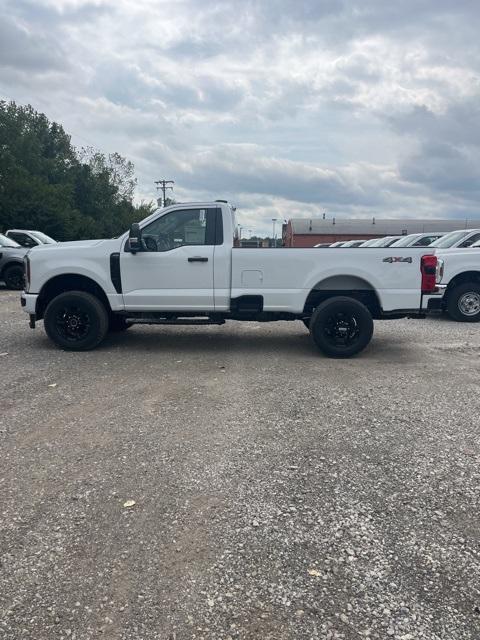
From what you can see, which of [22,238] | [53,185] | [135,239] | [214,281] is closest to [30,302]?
[135,239]

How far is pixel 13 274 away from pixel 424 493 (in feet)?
48.0

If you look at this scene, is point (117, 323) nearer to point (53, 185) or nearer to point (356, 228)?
point (53, 185)

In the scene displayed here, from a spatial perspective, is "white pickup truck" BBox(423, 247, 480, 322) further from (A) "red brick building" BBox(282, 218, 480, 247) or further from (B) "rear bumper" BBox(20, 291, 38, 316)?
(A) "red brick building" BBox(282, 218, 480, 247)

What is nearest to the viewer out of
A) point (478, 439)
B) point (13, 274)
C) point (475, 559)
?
point (475, 559)

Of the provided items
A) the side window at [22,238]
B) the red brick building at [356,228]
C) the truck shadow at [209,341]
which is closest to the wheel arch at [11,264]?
the side window at [22,238]

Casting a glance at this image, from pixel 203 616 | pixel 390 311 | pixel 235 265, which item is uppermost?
pixel 235 265

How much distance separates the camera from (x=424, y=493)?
329 cm

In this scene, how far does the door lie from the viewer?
6.99 metres

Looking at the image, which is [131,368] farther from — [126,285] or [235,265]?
[235,265]

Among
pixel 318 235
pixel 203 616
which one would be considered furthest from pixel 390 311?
pixel 318 235

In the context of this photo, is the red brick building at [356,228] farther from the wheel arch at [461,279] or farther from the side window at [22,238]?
the wheel arch at [461,279]

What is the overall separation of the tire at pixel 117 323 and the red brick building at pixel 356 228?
1903 inches

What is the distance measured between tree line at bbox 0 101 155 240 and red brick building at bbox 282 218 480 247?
20.0 metres

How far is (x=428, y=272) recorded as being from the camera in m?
6.86
